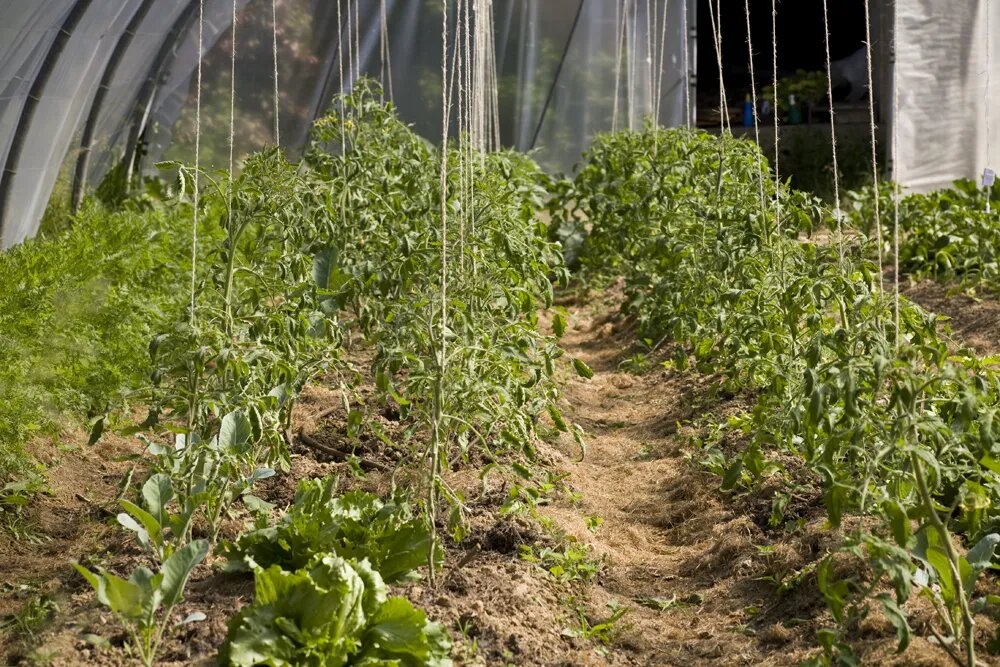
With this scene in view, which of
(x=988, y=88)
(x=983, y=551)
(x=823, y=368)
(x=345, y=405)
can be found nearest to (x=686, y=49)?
(x=988, y=88)

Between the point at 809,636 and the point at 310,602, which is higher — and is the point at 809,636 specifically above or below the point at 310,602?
below

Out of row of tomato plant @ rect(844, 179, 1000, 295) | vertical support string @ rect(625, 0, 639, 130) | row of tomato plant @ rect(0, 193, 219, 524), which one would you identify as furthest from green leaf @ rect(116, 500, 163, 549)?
vertical support string @ rect(625, 0, 639, 130)

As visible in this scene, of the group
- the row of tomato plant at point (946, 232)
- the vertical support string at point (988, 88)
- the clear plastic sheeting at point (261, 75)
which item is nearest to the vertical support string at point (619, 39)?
the clear plastic sheeting at point (261, 75)

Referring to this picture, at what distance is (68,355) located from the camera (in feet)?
13.4

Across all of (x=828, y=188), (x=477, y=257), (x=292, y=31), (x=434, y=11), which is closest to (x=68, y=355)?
(x=477, y=257)

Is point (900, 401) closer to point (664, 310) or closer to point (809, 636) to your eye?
point (809, 636)

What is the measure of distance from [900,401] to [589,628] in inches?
39.6

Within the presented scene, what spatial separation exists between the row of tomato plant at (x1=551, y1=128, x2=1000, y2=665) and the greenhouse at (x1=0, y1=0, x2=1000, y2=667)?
2 centimetres

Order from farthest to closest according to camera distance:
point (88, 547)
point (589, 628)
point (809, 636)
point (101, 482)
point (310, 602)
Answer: point (101, 482)
point (88, 547)
point (589, 628)
point (809, 636)
point (310, 602)

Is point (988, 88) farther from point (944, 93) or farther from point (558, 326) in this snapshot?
point (558, 326)

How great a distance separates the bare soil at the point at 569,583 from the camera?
2754 mm

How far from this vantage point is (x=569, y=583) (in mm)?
3266

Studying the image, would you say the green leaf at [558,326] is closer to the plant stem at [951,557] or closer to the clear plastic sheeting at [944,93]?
the plant stem at [951,557]

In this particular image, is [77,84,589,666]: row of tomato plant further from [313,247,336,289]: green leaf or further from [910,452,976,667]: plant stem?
[910,452,976,667]: plant stem
